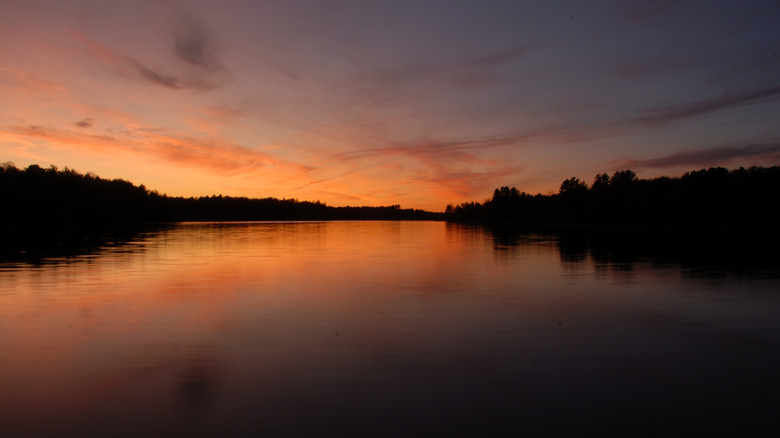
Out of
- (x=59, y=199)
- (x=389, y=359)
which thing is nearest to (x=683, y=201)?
(x=389, y=359)

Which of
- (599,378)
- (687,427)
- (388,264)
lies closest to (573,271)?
(388,264)

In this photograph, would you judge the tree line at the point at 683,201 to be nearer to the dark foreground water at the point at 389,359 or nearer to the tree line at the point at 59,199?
the dark foreground water at the point at 389,359

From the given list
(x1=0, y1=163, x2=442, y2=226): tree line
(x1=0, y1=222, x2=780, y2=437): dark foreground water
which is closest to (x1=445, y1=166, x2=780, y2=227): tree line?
(x1=0, y1=222, x2=780, y2=437): dark foreground water

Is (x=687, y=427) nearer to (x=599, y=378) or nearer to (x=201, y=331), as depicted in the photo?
(x=599, y=378)

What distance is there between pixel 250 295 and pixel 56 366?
8555 mm

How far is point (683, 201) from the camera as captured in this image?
10700 centimetres

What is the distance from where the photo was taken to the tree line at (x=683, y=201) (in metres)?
95.9

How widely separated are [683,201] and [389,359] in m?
121

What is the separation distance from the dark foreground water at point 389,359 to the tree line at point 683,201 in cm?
9909

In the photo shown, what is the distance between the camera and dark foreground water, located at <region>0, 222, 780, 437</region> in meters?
6.97

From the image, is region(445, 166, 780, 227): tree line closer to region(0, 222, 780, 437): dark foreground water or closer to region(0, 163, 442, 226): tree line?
region(0, 222, 780, 437): dark foreground water

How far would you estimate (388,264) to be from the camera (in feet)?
97.2

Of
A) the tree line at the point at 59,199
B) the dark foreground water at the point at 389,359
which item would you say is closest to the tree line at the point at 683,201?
the dark foreground water at the point at 389,359

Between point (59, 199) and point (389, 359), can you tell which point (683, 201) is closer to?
point (389, 359)
